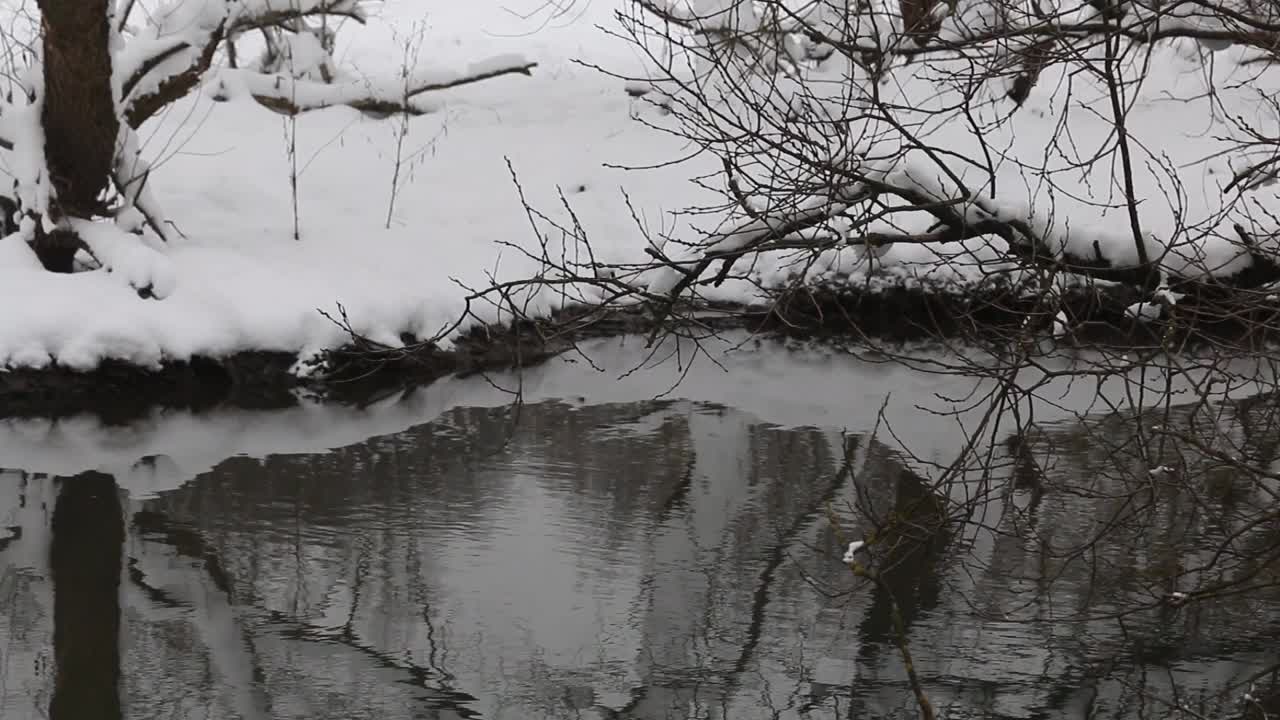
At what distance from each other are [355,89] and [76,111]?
15.1 feet

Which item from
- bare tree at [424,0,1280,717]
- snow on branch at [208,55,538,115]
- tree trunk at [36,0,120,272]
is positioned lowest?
bare tree at [424,0,1280,717]

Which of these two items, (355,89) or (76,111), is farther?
(355,89)

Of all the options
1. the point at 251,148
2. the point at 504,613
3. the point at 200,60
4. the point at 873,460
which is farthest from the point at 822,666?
the point at 251,148

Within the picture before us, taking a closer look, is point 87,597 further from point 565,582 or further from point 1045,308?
point 1045,308

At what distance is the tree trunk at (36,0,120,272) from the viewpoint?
923 cm

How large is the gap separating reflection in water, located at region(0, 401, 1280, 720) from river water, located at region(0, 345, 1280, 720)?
0.02 m

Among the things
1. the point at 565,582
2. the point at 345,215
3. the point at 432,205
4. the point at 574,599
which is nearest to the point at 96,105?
the point at 345,215

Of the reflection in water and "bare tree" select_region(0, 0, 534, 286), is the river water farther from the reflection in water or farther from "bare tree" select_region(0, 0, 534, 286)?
"bare tree" select_region(0, 0, 534, 286)

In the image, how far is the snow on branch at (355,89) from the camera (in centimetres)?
1366

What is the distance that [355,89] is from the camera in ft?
45.1

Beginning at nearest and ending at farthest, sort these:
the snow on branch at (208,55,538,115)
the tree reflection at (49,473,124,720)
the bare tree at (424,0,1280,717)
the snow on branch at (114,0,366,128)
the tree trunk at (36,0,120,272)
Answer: the bare tree at (424,0,1280,717) < the tree reflection at (49,473,124,720) < the tree trunk at (36,0,120,272) < the snow on branch at (114,0,366,128) < the snow on branch at (208,55,538,115)

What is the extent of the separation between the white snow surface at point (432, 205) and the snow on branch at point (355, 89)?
0.16ft

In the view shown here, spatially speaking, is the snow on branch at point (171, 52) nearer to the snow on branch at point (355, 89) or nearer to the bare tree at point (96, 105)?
the bare tree at point (96, 105)

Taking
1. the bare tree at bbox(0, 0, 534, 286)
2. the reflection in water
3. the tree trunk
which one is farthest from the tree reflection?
the tree trunk
